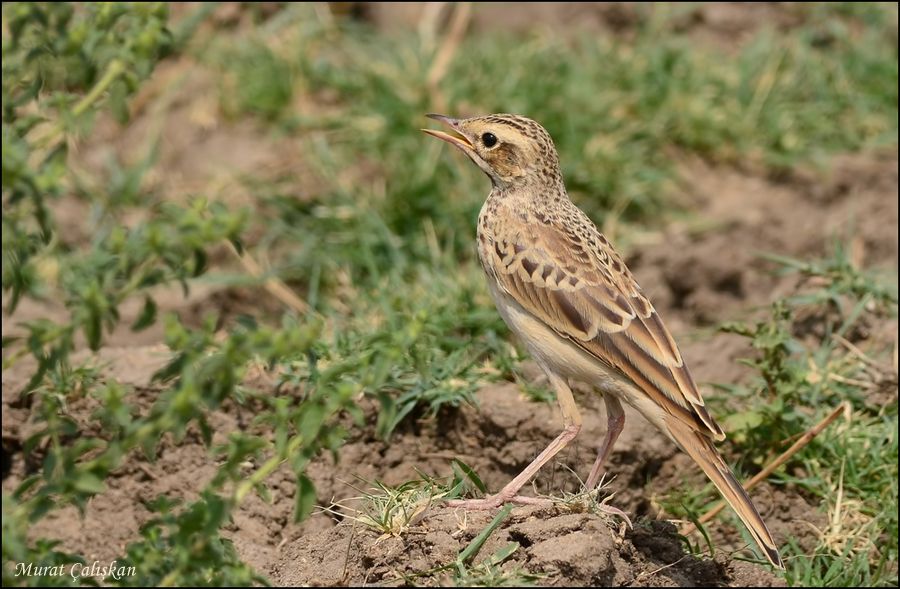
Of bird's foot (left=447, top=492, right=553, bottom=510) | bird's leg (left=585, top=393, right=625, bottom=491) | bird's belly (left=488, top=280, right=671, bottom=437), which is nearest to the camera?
bird's foot (left=447, top=492, right=553, bottom=510)

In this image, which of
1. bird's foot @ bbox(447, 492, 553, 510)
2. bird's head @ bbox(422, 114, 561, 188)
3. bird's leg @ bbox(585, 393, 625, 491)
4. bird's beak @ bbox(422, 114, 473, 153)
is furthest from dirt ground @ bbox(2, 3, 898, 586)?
bird's beak @ bbox(422, 114, 473, 153)

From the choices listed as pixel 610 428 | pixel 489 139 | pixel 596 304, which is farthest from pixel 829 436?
pixel 489 139

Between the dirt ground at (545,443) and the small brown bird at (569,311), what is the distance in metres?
0.31

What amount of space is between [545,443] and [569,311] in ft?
2.84

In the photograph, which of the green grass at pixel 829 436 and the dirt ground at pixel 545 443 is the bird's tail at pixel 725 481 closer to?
the dirt ground at pixel 545 443

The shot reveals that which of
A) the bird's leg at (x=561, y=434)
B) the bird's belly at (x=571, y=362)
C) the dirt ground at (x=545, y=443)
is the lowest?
the dirt ground at (x=545, y=443)

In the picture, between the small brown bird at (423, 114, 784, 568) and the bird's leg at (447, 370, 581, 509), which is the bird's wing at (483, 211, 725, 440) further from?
the bird's leg at (447, 370, 581, 509)

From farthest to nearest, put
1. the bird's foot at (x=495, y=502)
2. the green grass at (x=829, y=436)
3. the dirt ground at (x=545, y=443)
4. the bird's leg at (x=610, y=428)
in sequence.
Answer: the green grass at (x=829, y=436), the bird's leg at (x=610, y=428), the bird's foot at (x=495, y=502), the dirt ground at (x=545, y=443)

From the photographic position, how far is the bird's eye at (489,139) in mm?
6239

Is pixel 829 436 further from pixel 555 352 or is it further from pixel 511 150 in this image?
pixel 511 150

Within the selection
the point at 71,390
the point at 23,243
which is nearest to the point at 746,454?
the point at 71,390

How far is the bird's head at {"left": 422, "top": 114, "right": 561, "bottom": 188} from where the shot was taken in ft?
20.2

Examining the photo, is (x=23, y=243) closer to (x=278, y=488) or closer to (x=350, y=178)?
(x=278, y=488)

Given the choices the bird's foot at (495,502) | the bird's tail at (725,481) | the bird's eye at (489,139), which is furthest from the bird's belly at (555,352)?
the bird's eye at (489,139)
